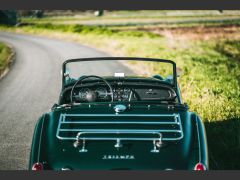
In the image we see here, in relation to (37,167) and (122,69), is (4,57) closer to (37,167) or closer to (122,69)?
(122,69)

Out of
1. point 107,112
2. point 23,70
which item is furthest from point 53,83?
point 107,112

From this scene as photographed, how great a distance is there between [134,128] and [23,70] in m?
11.7

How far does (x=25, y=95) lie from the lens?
10.4 meters

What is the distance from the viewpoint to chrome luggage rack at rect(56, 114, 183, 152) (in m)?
3.71

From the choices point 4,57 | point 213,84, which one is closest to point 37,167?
point 213,84

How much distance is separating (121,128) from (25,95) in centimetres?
705

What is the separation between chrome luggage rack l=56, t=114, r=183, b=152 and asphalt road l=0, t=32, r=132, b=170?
6.08ft

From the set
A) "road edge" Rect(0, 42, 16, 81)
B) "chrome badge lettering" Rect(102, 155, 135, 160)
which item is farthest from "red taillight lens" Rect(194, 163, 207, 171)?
"road edge" Rect(0, 42, 16, 81)

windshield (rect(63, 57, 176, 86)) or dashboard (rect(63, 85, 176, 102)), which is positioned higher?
dashboard (rect(63, 85, 176, 102))

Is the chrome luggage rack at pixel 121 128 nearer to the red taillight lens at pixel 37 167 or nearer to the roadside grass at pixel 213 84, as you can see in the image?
the red taillight lens at pixel 37 167

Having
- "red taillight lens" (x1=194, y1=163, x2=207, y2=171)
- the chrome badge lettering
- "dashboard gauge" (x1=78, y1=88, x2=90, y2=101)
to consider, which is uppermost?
"dashboard gauge" (x1=78, y1=88, x2=90, y2=101)

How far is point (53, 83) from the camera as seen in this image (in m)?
12.1

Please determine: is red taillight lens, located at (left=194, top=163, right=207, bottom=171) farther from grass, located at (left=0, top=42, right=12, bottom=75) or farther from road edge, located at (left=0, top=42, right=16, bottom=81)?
grass, located at (left=0, top=42, right=12, bottom=75)

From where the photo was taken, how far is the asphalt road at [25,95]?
20.3 ft
